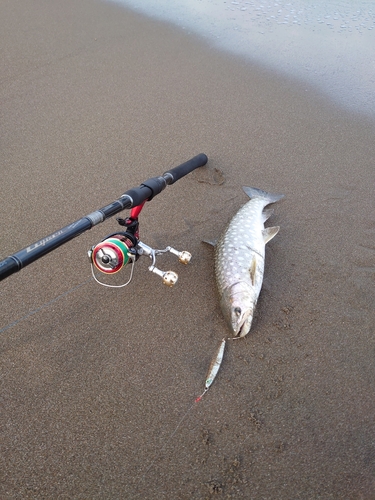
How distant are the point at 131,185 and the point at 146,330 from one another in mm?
1810

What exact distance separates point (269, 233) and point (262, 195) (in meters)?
0.61

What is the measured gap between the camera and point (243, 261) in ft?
11.5

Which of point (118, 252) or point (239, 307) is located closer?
point (118, 252)

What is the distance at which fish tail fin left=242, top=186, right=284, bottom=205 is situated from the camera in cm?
425

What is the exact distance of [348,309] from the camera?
3.35 m

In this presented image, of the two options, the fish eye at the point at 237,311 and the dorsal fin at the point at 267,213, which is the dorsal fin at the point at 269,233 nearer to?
the dorsal fin at the point at 267,213

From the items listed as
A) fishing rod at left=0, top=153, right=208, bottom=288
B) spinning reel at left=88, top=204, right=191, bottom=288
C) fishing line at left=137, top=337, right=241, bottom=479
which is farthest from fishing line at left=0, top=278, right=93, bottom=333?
fishing line at left=137, top=337, right=241, bottom=479

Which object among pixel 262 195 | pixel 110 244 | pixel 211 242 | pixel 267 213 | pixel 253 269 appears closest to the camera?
pixel 110 244

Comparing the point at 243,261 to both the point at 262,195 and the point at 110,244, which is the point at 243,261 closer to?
the point at 262,195

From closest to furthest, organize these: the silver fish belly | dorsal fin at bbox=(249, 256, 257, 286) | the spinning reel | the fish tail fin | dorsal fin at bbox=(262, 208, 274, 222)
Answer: the spinning reel
the silver fish belly
dorsal fin at bbox=(249, 256, 257, 286)
dorsal fin at bbox=(262, 208, 274, 222)
the fish tail fin

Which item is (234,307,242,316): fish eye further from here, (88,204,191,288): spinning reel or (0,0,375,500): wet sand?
(88,204,191,288): spinning reel

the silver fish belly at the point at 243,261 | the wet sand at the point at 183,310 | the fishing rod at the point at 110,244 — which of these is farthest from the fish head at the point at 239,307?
the fishing rod at the point at 110,244

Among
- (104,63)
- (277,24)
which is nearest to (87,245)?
(104,63)

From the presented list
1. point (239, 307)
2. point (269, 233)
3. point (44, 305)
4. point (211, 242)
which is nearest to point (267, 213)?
point (269, 233)
